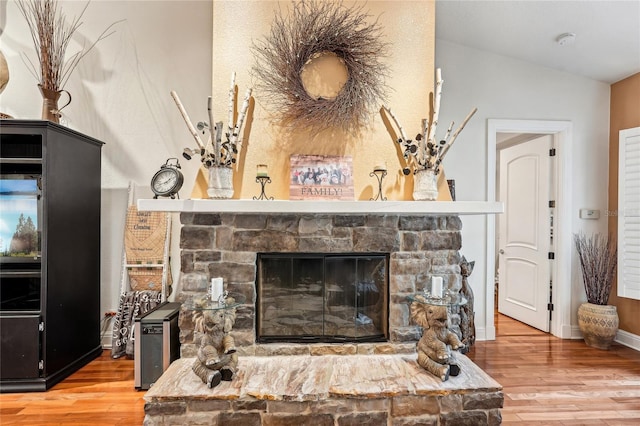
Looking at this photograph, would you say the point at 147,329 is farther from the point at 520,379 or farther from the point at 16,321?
the point at 520,379

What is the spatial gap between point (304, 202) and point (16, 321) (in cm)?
231

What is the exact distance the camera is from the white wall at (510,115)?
138 inches

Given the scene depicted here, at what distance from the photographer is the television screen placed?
2.65 m

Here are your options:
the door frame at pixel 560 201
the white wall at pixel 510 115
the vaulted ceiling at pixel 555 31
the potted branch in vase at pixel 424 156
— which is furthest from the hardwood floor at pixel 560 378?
the vaulted ceiling at pixel 555 31

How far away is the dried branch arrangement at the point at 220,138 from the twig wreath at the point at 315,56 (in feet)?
0.69

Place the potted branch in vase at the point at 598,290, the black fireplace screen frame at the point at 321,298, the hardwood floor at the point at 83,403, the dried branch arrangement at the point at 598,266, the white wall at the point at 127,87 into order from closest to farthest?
the hardwood floor at the point at 83,403, the black fireplace screen frame at the point at 321,298, the white wall at the point at 127,87, the potted branch in vase at the point at 598,290, the dried branch arrangement at the point at 598,266

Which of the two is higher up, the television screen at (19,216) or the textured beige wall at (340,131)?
the textured beige wall at (340,131)

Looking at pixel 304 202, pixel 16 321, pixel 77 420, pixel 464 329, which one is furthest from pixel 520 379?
pixel 16 321

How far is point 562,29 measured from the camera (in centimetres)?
293

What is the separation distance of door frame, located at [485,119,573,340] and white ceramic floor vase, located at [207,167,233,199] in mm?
2701

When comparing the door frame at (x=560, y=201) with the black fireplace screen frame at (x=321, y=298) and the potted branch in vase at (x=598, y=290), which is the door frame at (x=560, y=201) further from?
the black fireplace screen frame at (x=321, y=298)

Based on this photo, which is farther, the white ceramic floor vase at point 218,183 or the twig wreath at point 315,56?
the twig wreath at point 315,56

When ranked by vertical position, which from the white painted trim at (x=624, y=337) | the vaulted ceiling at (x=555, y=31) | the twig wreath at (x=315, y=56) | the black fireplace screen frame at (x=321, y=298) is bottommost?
the white painted trim at (x=624, y=337)

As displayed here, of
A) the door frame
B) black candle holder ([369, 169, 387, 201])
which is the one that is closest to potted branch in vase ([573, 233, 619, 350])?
the door frame
